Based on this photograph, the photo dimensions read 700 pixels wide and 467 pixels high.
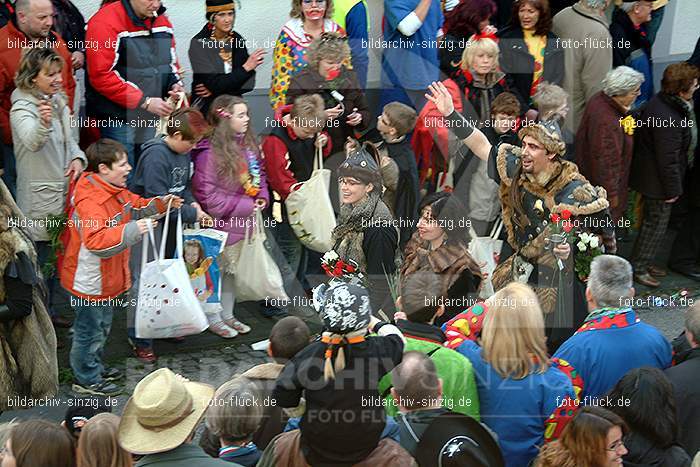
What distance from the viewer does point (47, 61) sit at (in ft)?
23.7

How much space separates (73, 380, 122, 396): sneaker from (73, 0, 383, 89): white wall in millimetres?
2980

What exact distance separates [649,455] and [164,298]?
3.47m

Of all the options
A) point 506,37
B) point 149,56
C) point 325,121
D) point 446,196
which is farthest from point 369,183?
point 506,37

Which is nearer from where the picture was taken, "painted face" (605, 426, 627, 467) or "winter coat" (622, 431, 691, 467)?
"painted face" (605, 426, 627, 467)

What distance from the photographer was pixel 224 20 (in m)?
8.46

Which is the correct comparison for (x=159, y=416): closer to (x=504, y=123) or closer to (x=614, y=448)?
(x=614, y=448)

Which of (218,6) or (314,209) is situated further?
(218,6)

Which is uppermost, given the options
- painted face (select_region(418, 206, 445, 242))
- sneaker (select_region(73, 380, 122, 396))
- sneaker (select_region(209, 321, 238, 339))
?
painted face (select_region(418, 206, 445, 242))

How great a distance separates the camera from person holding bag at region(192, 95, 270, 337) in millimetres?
7891

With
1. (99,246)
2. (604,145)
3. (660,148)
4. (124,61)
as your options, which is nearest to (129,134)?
(124,61)

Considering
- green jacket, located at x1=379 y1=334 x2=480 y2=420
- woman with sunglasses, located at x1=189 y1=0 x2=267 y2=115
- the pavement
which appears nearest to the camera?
green jacket, located at x1=379 y1=334 x2=480 y2=420

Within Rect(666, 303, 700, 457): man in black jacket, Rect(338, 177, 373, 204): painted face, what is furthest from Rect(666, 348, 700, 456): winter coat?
Rect(338, 177, 373, 204): painted face

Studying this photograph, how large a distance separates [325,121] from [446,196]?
1.82 m

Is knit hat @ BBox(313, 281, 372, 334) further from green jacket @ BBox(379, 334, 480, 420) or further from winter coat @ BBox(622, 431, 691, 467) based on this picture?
winter coat @ BBox(622, 431, 691, 467)
